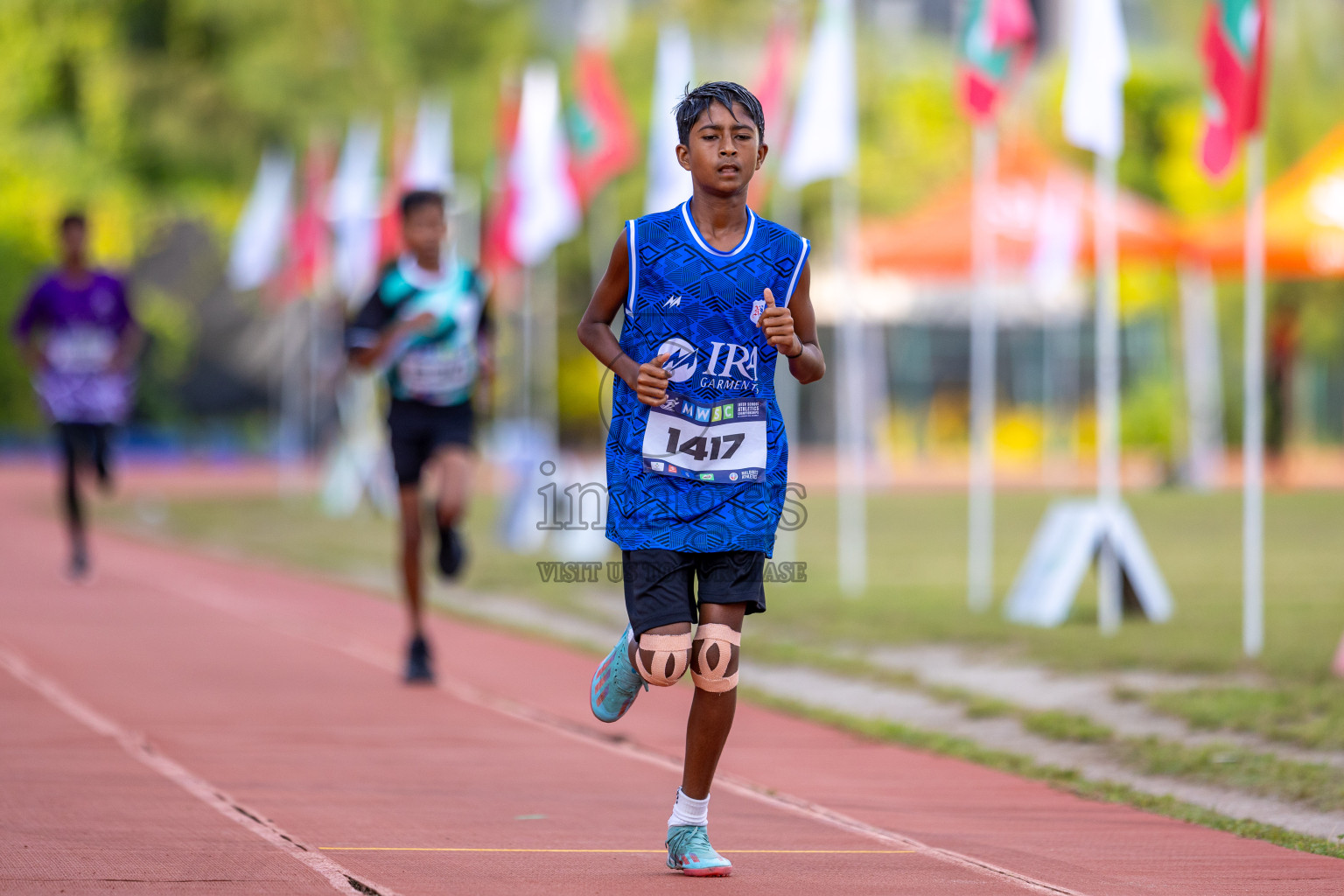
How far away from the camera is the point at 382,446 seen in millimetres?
24141

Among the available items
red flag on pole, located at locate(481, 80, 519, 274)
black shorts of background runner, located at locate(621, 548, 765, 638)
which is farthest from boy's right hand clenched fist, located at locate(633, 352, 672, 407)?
red flag on pole, located at locate(481, 80, 519, 274)

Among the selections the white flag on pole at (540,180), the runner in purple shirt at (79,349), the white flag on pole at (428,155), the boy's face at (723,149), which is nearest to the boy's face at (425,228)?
the boy's face at (723,149)

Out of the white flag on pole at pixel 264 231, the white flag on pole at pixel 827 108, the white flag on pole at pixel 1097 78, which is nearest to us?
the white flag on pole at pixel 1097 78

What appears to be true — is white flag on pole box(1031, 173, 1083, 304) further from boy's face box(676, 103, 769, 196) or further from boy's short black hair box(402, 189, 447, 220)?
boy's face box(676, 103, 769, 196)

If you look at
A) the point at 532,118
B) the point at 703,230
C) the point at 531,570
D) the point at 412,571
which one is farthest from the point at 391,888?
the point at 532,118

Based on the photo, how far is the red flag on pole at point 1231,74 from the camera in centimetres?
1008

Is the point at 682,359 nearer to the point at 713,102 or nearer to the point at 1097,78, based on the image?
the point at 713,102

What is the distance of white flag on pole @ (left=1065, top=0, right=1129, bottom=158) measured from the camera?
1162 centimetres

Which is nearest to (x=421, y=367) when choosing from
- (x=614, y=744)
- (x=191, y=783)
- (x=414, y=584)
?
(x=414, y=584)

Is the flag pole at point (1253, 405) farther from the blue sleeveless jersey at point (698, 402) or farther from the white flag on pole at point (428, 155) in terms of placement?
the white flag on pole at point (428, 155)

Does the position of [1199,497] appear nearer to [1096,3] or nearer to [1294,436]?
[1294,436]

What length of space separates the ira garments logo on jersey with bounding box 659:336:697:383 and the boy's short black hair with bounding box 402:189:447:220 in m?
4.23

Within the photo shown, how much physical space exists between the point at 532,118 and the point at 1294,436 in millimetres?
20429

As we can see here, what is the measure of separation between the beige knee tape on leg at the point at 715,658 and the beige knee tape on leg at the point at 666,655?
5cm
